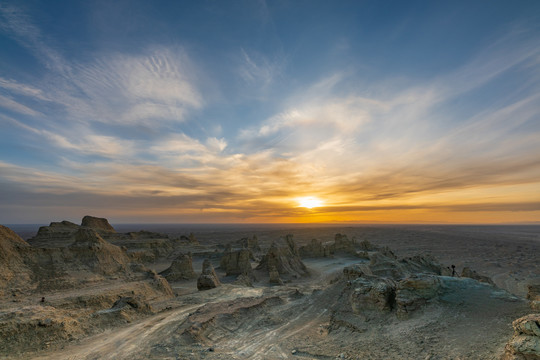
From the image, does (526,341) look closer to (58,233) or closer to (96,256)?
(96,256)

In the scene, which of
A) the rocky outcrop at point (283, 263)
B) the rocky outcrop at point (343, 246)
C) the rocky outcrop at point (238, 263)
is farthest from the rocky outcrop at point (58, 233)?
the rocky outcrop at point (343, 246)

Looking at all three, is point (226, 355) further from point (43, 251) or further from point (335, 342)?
point (43, 251)

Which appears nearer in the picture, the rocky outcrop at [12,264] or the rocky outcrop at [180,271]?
the rocky outcrop at [12,264]

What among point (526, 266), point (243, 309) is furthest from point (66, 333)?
point (526, 266)

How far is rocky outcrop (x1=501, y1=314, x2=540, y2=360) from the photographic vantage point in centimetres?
621

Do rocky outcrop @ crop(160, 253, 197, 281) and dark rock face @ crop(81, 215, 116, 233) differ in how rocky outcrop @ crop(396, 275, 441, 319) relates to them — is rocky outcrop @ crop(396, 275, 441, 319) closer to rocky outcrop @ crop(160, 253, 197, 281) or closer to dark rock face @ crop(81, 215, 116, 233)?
rocky outcrop @ crop(160, 253, 197, 281)

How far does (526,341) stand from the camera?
643 centimetres

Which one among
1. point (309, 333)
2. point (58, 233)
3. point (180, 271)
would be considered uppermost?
point (58, 233)

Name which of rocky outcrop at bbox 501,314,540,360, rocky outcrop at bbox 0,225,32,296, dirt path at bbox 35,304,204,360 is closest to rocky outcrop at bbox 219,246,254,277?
dirt path at bbox 35,304,204,360

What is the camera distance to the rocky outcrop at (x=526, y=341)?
20.4 feet

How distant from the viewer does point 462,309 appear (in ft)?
33.7

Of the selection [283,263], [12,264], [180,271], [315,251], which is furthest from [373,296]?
[315,251]

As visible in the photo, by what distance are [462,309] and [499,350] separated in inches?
115

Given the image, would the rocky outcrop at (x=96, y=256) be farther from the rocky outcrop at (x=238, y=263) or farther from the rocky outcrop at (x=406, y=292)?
the rocky outcrop at (x=406, y=292)
